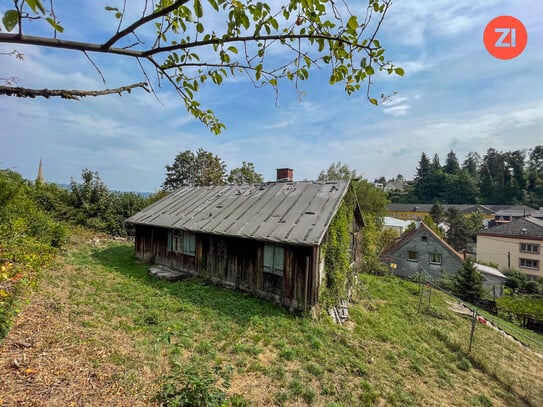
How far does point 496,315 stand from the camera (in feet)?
59.1

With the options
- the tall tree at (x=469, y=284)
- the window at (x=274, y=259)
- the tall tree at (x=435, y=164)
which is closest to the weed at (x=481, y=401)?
the window at (x=274, y=259)

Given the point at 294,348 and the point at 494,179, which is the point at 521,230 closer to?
the point at 294,348

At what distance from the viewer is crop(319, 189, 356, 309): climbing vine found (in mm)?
9523

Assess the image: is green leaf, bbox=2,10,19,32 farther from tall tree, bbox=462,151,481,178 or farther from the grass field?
tall tree, bbox=462,151,481,178

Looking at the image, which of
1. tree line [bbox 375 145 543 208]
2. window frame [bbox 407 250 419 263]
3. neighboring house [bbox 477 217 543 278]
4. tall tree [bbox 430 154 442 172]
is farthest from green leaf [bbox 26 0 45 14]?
tall tree [bbox 430 154 442 172]

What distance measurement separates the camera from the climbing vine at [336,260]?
952 cm

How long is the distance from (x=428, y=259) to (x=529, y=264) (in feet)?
52.1

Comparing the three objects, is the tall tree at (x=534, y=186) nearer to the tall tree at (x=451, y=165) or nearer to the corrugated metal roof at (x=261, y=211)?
the tall tree at (x=451, y=165)

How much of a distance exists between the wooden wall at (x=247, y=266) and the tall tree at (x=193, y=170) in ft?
69.3

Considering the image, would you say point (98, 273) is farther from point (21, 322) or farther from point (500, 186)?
point (500, 186)

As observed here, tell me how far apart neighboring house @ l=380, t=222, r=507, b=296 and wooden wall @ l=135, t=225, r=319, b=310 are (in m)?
20.3

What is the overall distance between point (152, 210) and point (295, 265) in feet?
33.3

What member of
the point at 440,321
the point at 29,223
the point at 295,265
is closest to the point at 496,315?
the point at 440,321

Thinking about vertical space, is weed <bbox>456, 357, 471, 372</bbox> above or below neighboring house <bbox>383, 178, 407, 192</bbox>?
below
